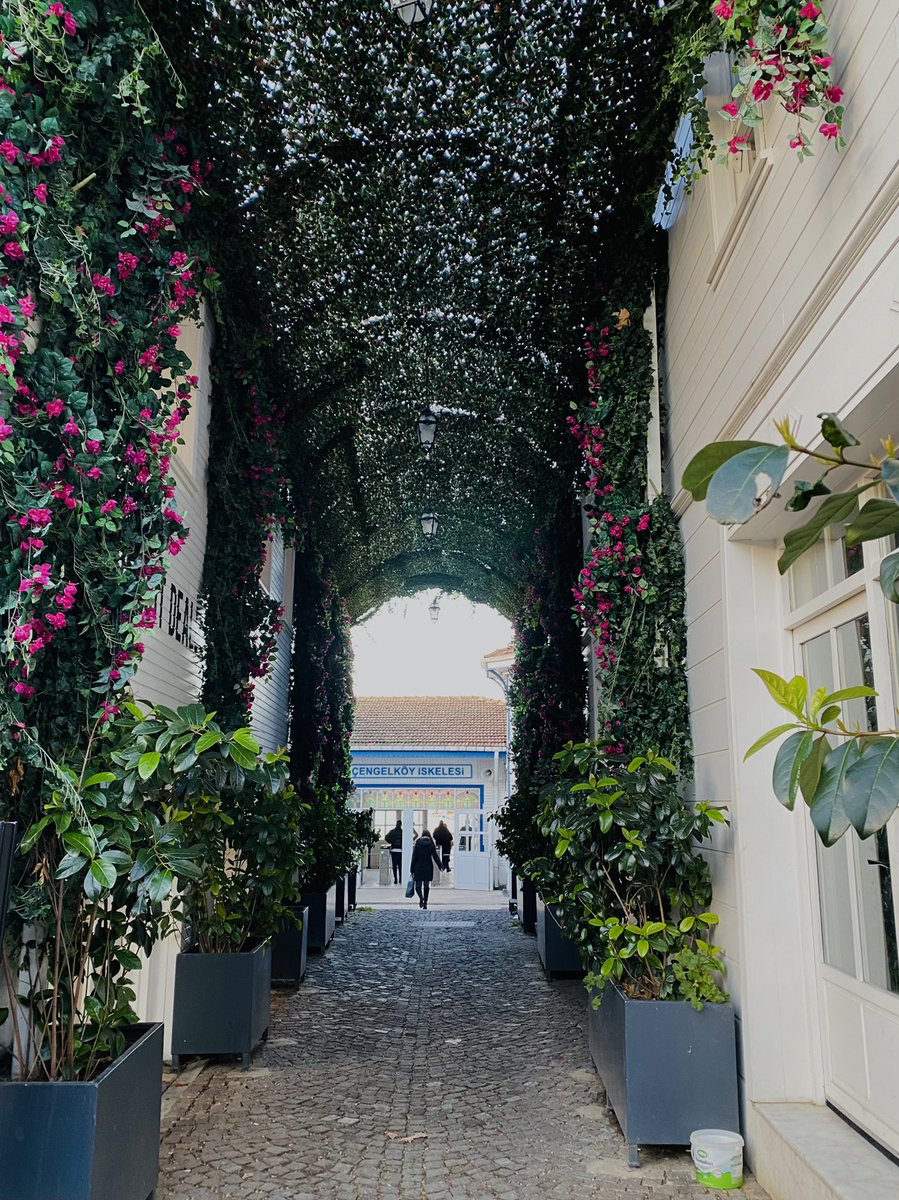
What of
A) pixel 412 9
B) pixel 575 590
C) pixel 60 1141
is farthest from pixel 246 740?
pixel 412 9

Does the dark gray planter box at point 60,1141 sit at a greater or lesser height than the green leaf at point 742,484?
lesser

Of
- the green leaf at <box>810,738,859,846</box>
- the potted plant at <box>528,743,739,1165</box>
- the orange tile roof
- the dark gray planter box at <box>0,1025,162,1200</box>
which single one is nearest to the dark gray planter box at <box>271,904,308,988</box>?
the potted plant at <box>528,743,739,1165</box>

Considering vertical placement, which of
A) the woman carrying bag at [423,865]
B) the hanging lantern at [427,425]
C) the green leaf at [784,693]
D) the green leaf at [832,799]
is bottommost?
the woman carrying bag at [423,865]

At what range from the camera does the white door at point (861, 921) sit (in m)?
3.10

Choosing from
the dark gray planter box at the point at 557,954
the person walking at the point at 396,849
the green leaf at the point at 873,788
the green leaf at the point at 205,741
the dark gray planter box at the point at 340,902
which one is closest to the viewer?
the green leaf at the point at 873,788

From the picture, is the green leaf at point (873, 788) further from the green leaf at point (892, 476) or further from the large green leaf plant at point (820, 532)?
the green leaf at point (892, 476)

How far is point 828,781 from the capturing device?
1.40m

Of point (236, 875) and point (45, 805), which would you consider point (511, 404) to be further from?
point (45, 805)

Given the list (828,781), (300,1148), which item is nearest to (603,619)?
(300,1148)

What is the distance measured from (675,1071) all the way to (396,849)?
1642 cm

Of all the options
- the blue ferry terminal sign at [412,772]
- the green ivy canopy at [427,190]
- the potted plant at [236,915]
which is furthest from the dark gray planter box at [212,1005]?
the blue ferry terminal sign at [412,772]

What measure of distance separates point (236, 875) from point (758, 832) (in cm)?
331

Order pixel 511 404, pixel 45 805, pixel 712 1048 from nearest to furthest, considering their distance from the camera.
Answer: pixel 45 805 < pixel 712 1048 < pixel 511 404

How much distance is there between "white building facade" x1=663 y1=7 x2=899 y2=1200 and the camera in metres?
2.75
